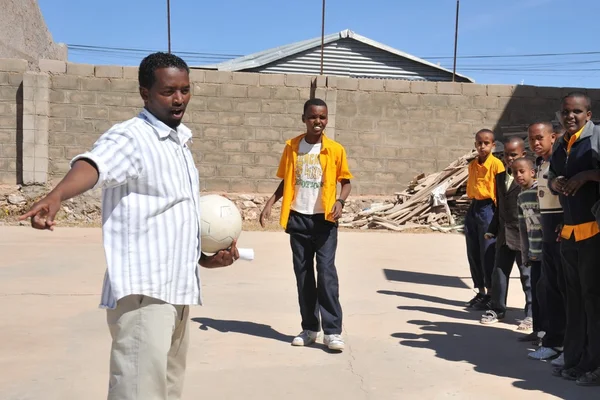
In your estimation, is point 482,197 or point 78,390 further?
point 482,197

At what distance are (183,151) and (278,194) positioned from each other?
2.95m

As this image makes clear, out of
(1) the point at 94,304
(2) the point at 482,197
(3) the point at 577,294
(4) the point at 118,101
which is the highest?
(4) the point at 118,101

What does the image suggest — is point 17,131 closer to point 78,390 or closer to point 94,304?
point 94,304

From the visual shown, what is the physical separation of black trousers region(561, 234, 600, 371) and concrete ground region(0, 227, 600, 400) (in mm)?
207

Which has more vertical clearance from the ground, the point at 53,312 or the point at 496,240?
the point at 496,240

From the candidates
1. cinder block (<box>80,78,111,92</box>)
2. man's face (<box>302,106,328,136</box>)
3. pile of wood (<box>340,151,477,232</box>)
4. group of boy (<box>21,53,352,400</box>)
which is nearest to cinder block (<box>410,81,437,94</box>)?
pile of wood (<box>340,151,477,232</box>)

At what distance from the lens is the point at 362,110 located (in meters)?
15.1

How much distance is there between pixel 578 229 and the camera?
14.3 feet

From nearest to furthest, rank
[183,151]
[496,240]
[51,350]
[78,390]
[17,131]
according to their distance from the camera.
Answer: [183,151], [78,390], [51,350], [496,240], [17,131]

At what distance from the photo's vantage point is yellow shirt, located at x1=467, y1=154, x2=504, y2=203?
22.7ft

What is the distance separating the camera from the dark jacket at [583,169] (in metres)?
4.34

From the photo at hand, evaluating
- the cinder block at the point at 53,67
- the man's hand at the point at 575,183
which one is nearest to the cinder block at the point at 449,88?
the cinder block at the point at 53,67

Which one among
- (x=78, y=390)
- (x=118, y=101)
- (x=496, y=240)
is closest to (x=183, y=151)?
(x=78, y=390)

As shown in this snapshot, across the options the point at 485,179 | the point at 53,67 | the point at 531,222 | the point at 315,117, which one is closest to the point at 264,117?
the point at 53,67
